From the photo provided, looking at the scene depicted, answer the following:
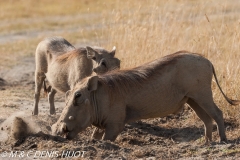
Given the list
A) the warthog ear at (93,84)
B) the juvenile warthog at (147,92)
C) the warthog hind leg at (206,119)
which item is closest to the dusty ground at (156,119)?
the warthog hind leg at (206,119)

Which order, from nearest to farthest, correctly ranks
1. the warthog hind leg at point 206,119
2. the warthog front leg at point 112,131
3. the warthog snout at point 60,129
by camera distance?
the warthog snout at point 60,129 → the warthog front leg at point 112,131 → the warthog hind leg at point 206,119

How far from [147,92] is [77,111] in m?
0.83

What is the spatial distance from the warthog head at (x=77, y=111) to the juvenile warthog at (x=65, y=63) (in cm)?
143

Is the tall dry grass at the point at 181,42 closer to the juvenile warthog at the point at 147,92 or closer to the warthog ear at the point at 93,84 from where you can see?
the juvenile warthog at the point at 147,92

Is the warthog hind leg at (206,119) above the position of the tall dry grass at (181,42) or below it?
below

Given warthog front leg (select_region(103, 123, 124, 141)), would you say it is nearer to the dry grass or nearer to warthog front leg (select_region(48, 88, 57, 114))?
the dry grass

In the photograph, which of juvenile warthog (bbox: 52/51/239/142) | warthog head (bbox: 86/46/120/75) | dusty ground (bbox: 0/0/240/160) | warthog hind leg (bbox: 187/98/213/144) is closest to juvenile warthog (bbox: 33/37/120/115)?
warthog head (bbox: 86/46/120/75)

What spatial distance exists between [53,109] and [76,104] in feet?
8.40

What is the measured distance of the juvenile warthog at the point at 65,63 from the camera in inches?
316

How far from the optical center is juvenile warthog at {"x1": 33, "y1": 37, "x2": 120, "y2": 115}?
26.3 feet

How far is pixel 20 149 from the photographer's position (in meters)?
6.21

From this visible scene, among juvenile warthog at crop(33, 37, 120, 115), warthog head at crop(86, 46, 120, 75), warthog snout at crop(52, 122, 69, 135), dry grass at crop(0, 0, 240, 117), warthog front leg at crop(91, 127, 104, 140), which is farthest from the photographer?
dry grass at crop(0, 0, 240, 117)

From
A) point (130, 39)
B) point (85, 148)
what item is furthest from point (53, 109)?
point (85, 148)

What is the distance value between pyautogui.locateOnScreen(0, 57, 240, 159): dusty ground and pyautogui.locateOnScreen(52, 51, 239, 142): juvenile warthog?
261 millimetres
